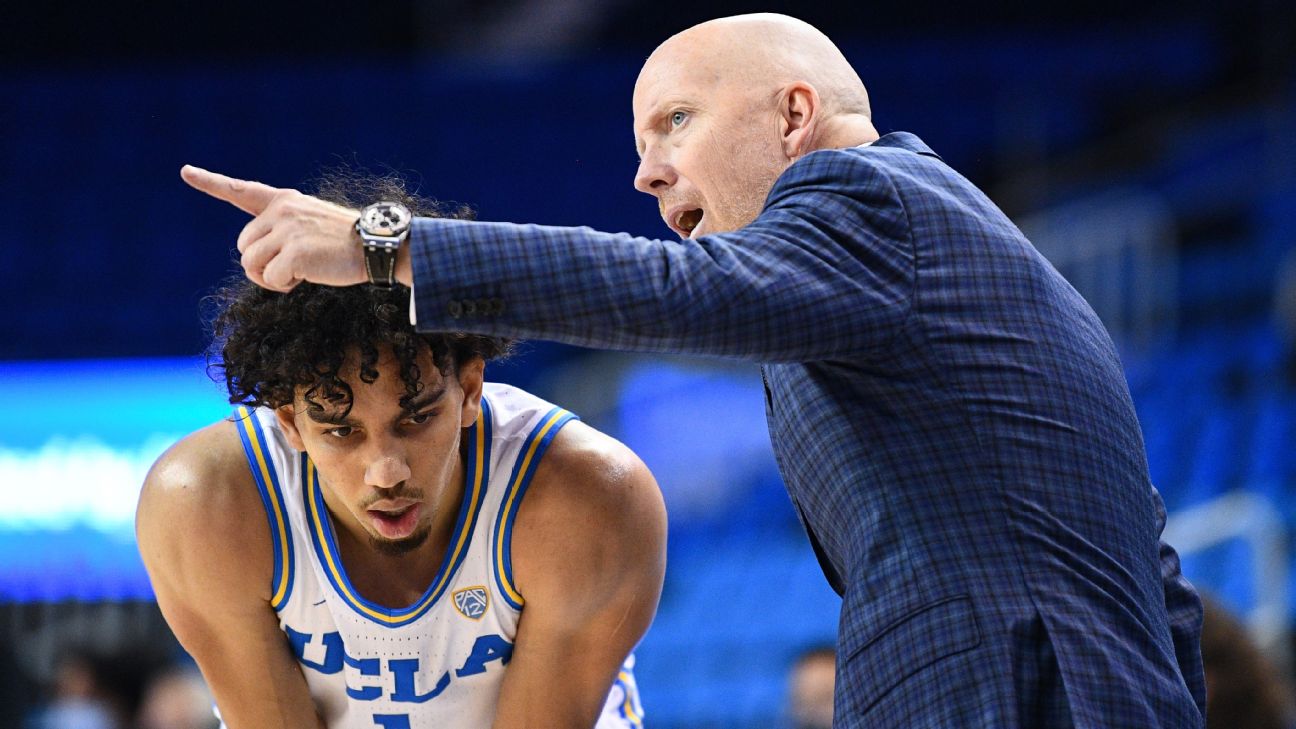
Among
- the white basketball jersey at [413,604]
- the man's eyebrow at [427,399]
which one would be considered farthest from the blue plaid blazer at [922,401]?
the white basketball jersey at [413,604]

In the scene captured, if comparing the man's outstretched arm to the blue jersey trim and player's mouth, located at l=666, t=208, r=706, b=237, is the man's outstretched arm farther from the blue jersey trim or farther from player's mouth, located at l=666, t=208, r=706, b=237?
the blue jersey trim

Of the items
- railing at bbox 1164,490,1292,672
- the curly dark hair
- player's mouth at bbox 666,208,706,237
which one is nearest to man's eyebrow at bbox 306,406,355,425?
the curly dark hair

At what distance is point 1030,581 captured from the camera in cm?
226

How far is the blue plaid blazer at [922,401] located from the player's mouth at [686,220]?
431 millimetres

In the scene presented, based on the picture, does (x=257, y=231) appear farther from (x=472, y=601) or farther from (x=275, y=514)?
(x=472, y=601)

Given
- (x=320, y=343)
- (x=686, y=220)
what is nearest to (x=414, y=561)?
(x=320, y=343)

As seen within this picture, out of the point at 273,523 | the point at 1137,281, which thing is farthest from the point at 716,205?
the point at 1137,281

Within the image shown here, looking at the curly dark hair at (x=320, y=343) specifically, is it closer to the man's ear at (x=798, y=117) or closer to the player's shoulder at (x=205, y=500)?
the player's shoulder at (x=205, y=500)

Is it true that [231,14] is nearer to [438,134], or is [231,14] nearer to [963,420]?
[438,134]

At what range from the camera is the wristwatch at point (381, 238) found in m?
2.08

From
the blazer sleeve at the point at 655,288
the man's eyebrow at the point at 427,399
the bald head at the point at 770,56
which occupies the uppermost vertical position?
the bald head at the point at 770,56

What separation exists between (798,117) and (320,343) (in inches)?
39.3

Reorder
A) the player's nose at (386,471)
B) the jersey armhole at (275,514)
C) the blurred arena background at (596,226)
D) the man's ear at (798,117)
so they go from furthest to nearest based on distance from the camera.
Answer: the blurred arena background at (596,226), the jersey armhole at (275,514), the player's nose at (386,471), the man's ear at (798,117)

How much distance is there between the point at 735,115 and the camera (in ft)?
8.83
